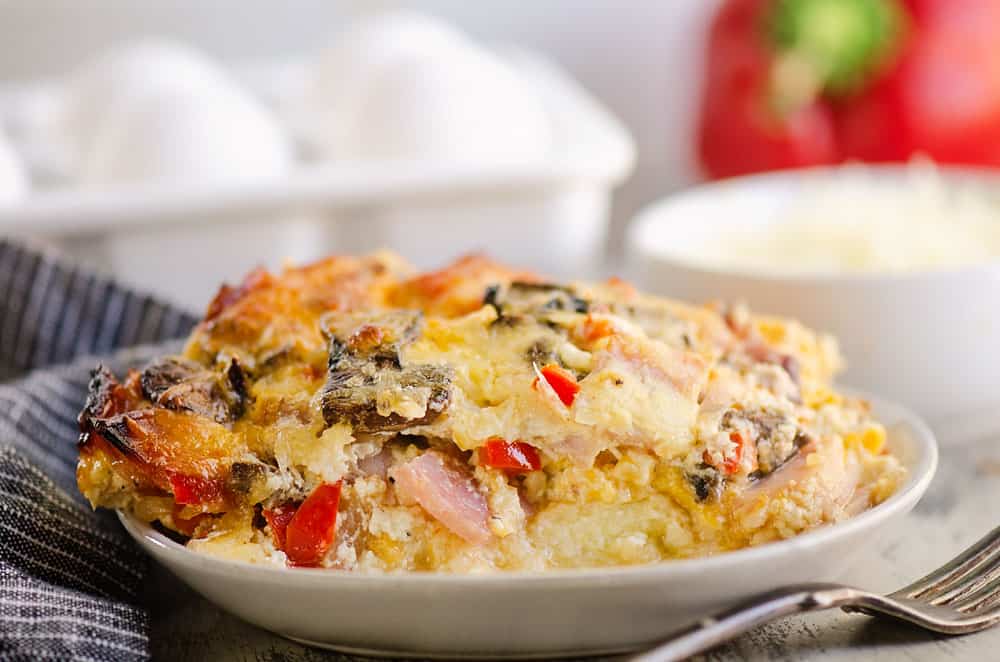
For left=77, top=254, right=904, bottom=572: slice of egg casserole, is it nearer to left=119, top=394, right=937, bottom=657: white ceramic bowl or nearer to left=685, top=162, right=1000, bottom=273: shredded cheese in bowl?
left=119, top=394, right=937, bottom=657: white ceramic bowl

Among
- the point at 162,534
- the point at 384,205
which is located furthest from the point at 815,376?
the point at 384,205

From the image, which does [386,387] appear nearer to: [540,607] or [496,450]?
[496,450]

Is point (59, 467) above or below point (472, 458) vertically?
below

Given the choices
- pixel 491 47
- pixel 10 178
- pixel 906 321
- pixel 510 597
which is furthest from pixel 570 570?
pixel 491 47

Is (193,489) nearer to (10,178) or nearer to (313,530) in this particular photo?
(313,530)

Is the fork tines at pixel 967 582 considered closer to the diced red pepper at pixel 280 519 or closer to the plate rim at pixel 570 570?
the plate rim at pixel 570 570
